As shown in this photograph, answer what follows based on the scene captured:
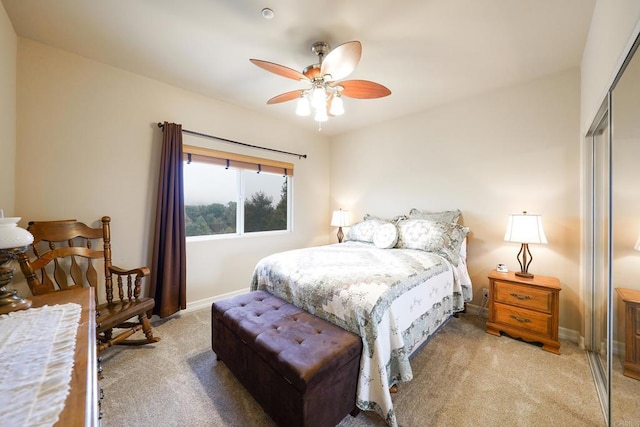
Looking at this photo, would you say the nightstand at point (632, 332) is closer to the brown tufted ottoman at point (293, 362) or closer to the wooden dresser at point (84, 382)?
the brown tufted ottoman at point (293, 362)

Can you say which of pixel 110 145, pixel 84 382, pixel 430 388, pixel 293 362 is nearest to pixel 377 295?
pixel 293 362

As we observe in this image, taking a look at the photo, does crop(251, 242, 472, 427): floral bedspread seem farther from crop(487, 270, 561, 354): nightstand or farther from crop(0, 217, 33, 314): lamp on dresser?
crop(0, 217, 33, 314): lamp on dresser

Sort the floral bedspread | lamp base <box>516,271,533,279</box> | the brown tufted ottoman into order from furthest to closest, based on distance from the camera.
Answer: lamp base <box>516,271,533,279</box> → the floral bedspread → the brown tufted ottoman

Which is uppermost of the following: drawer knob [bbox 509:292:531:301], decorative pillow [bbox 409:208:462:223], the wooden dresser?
decorative pillow [bbox 409:208:462:223]

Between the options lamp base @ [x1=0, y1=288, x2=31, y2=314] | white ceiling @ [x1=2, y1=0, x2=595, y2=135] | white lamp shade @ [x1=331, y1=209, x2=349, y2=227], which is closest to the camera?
lamp base @ [x1=0, y1=288, x2=31, y2=314]

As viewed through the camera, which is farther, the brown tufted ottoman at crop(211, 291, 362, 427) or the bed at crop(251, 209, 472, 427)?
the bed at crop(251, 209, 472, 427)

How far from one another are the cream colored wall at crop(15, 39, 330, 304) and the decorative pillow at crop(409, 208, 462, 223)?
227 centimetres

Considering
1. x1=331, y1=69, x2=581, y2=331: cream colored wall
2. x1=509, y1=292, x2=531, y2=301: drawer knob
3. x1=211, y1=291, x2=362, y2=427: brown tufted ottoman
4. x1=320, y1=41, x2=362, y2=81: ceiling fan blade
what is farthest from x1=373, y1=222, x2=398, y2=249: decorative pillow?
x1=320, y1=41, x2=362, y2=81: ceiling fan blade

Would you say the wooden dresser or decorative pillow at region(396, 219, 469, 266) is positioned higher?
decorative pillow at region(396, 219, 469, 266)

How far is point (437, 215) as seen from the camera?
3.00m

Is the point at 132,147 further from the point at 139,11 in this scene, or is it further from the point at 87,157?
the point at 139,11

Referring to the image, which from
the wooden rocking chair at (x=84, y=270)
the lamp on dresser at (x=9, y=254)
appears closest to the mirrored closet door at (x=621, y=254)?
the lamp on dresser at (x=9, y=254)

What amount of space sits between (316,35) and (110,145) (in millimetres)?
2153

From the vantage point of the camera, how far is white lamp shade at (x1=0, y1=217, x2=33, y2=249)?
1160mm
